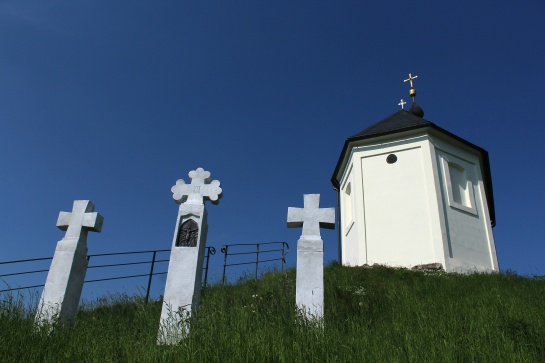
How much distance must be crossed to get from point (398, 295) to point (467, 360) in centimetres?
476

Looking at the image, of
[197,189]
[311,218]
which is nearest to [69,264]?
[197,189]

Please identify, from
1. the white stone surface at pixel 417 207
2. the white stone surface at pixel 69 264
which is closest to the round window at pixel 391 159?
the white stone surface at pixel 417 207

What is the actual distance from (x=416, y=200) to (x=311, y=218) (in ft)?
30.8

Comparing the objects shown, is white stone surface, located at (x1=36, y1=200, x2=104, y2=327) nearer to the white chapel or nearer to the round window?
the white chapel

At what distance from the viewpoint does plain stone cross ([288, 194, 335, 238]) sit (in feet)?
23.3

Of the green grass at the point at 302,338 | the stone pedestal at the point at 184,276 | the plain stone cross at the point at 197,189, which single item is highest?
the plain stone cross at the point at 197,189

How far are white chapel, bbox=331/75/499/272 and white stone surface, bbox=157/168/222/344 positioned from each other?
928 centimetres

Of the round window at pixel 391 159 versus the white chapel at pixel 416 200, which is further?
the round window at pixel 391 159

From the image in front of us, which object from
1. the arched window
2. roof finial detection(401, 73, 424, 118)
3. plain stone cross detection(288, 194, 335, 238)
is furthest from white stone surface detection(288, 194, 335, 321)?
roof finial detection(401, 73, 424, 118)

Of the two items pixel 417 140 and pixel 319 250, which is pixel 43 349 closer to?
pixel 319 250

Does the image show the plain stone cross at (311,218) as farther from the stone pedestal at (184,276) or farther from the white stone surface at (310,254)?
the stone pedestal at (184,276)

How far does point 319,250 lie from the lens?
677 centimetres

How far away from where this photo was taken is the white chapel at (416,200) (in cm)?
1484

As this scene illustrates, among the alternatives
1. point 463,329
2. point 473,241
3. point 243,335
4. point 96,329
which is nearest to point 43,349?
point 96,329
